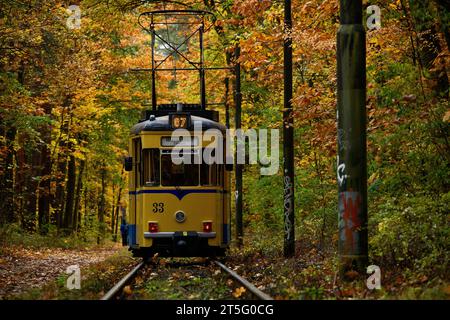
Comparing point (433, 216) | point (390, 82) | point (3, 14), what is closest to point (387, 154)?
point (390, 82)

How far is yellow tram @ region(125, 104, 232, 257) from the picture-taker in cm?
1655

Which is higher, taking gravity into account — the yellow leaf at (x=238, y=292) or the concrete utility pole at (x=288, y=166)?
the concrete utility pole at (x=288, y=166)

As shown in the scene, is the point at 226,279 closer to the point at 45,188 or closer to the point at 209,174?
the point at 209,174

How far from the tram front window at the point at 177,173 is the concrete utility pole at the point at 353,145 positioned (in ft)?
20.7

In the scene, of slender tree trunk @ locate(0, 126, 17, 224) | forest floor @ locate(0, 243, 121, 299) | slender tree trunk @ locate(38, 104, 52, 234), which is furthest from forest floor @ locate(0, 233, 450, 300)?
slender tree trunk @ locate(38, 104, 52, 234)

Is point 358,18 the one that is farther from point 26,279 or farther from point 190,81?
point 190,81

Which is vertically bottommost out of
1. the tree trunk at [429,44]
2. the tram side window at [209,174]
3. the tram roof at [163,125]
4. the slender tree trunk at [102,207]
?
the slender tree trunk at [102,207]

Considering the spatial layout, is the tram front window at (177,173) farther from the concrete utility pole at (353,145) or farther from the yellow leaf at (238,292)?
the concrete utility pole at (353,145)

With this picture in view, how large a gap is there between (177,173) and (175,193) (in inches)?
17.0

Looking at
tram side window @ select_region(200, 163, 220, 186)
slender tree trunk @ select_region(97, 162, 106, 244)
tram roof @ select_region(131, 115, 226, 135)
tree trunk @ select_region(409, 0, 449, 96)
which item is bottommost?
slender tree trunk @ select_region(97, 162, 106, 244)

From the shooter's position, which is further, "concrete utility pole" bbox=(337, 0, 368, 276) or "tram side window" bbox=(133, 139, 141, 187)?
"tram side window" bbox=(133, 139, 141, 187)

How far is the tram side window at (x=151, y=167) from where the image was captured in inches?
656

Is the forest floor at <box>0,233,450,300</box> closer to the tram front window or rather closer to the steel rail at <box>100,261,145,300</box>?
the steel rail at <box>100,261,145,300</box>

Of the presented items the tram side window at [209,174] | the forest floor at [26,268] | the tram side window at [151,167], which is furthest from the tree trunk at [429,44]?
the forest floor at [26,268]
